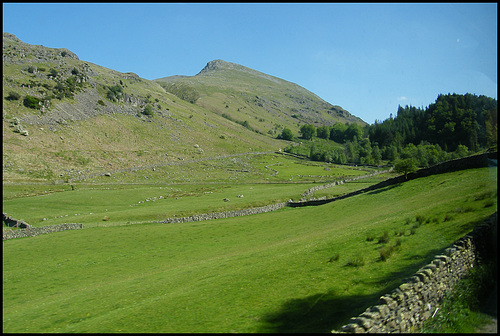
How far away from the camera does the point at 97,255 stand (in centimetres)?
3111

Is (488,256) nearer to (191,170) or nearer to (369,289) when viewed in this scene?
(369,289)

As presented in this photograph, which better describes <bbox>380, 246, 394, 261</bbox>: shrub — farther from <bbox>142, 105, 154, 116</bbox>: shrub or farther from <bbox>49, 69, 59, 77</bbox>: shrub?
<bbox>142, 105, 154, 116</bbox>: shrub

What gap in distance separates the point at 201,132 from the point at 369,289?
560 ft

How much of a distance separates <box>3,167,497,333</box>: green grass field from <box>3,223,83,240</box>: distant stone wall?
6.53 metres

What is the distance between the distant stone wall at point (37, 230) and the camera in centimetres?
4022

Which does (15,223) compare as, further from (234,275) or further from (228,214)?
(234,275)

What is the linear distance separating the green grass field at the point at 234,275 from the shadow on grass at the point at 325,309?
0.04 m

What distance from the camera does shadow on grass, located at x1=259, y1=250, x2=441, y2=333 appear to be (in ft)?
38.8

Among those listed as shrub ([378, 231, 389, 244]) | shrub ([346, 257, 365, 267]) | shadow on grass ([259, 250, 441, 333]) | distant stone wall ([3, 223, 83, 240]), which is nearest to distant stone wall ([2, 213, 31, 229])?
distant stone wall ([3, 223, 83, 240])

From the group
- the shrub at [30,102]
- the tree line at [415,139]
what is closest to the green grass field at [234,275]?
the tree line at [415,139]

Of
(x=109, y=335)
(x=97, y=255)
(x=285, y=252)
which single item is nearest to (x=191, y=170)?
(x=97, y=255)

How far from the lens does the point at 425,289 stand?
11.5 metres

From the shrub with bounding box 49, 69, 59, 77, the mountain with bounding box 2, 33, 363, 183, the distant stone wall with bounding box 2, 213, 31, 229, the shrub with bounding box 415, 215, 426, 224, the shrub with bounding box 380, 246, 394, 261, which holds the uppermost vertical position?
the shrub with bounding box 49, 69, 59, 77

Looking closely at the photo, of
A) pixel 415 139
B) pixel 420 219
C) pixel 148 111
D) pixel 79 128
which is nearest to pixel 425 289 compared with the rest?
pixel 420 219
